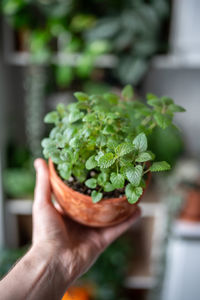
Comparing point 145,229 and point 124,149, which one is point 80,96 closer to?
point 124,149

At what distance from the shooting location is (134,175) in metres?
0.56

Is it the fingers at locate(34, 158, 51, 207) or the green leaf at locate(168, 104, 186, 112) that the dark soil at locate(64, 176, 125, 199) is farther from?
the green leaf at locate(168, 104, 186, 112)

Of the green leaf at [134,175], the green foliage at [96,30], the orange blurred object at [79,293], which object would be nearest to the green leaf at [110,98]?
the green leaf at [134,175]

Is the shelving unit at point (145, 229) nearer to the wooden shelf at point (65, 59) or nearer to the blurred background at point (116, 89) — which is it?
the blurred background at point (116, 89)

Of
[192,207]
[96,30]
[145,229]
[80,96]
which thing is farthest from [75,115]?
[145,229]

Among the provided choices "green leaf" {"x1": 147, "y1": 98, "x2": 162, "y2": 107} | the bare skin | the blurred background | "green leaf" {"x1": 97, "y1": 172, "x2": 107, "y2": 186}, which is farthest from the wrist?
the blurred background

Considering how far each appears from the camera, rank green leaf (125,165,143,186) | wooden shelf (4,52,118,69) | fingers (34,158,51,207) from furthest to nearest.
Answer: wooden shelf (4,52,118,69) → fingers (34,158,51,207) → green leaf (125,165,143,186)

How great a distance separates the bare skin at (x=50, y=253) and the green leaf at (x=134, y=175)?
0.31 metres

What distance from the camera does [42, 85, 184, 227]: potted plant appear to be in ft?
1.90

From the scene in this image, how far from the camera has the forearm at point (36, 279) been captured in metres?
0.60

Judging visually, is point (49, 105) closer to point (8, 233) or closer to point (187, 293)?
point (8, 233)

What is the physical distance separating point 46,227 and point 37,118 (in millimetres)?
984

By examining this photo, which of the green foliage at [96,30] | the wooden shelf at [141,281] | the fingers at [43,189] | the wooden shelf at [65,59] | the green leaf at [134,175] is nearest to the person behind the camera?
the green leaf at [134,175]

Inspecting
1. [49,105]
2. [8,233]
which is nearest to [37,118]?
[49,105]
